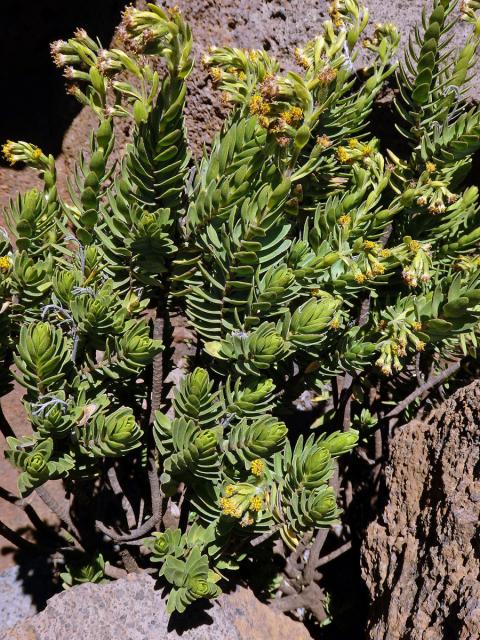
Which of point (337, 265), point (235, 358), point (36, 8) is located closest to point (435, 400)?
point (337, 265)

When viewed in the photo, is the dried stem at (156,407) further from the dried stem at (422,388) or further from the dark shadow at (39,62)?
the dark shadow at (39,62)

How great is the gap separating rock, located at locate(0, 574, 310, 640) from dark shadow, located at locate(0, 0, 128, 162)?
219 cm

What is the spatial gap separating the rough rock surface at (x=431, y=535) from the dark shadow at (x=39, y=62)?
2.30m

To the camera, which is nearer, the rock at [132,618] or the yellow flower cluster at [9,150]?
the yellow flower cluster at [9,150]

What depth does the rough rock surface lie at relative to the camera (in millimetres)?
1675

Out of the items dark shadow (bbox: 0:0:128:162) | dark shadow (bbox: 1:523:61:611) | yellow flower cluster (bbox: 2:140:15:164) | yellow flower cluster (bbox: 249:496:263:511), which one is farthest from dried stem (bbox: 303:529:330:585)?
dark shadow (bbox: 0:0:128:162)

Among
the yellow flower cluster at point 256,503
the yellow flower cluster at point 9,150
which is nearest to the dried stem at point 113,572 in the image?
the yellow flower cluster at point 256,503

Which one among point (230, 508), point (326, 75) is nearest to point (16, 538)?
point (230, 508)

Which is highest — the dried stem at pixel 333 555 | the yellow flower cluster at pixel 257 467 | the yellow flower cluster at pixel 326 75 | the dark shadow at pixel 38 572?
the yellow flower cluster at pixel 326 75

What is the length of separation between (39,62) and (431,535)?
2.82 metres

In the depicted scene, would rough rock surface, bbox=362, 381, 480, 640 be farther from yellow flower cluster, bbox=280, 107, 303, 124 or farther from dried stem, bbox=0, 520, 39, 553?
dried stem, bbox=0, 520, 39, 553

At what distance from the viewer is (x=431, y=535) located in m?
1.88

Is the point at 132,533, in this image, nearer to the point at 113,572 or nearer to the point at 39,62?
the point at 113,572

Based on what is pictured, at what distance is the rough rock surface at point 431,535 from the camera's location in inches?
65.9
